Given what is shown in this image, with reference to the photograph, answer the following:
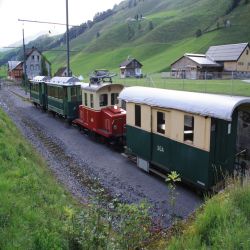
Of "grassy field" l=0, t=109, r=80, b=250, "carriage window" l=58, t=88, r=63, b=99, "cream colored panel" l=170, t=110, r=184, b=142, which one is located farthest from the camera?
"carriage window" l=58, t=88, r=63, b=99

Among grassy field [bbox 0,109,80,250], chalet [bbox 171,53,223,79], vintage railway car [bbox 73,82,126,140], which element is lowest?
grassy field [bbox 0,109,80,250]

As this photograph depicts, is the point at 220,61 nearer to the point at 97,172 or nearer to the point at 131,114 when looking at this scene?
the point at 131,114

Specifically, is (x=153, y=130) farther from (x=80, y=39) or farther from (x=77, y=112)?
(x=80, y=39)

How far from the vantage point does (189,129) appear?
35.3 feet

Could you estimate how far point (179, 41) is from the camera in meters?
110

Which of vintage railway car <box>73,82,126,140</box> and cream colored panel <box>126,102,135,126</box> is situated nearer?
cream colored panel <box>126,102,135,126</box>

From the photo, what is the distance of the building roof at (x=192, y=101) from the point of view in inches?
358

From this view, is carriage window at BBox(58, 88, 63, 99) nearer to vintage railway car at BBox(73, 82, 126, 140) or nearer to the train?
vintage railway car at BBox(73, 82, 126, 140)

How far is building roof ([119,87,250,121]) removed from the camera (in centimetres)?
909

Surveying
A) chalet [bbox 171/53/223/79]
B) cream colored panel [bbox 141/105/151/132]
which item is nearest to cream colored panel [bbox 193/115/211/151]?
cream colored panel [bbox 141/105/151/132]

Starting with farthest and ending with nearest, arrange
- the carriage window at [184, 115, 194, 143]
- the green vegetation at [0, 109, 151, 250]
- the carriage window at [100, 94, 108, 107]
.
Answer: the carriage window at [100, 94, 108, 107] < the carriage window at [184, 115, 194, 143] < the green vegetation at [0, 109, 151, 250]

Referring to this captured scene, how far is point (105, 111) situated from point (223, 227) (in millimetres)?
11996

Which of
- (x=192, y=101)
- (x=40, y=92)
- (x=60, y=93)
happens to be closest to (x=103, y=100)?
(x=60, y=93)

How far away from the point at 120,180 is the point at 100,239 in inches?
274
